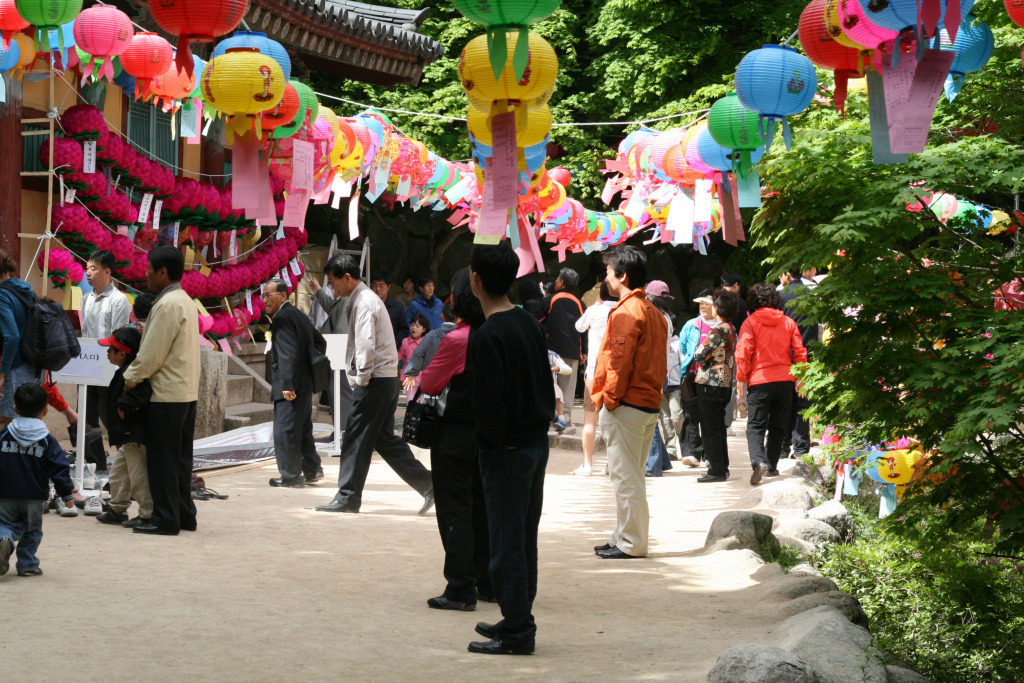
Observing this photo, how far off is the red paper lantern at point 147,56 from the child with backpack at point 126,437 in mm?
2463

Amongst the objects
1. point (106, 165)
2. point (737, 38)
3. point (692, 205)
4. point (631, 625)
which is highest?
point (737, 38)

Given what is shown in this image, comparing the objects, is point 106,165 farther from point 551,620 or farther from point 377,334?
point 551,620

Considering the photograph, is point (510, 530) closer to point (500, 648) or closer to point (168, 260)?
point (500, 648)

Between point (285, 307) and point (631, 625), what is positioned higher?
point (285, 307)

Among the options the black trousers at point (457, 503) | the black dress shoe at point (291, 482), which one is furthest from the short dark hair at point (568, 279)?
the black trousers at point (457, 503)

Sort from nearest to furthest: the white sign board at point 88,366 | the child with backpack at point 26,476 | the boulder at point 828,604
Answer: the boulder at point 828,604, the child with backpack at point 26,476, the white sign board at point 88,366

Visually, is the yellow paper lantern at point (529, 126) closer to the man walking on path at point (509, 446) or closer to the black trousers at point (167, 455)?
the man walking on path at point (509, 446)

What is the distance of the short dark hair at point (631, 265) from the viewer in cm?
700

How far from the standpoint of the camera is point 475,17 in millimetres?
4719

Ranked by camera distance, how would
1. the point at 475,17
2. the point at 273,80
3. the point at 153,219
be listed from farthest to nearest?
1. the point at 153,219
2. the point at 273,80
3. the point at 475,17

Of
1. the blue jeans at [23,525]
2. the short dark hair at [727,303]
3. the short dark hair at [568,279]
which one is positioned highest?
the short dark hair at [568,279]

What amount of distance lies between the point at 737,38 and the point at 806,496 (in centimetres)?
1352

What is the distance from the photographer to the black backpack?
291 inches

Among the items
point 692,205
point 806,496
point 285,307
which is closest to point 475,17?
point 692,205
